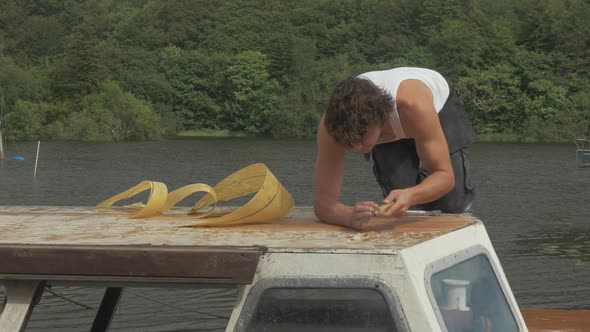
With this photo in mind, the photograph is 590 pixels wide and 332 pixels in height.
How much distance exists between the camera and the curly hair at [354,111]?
3.81m

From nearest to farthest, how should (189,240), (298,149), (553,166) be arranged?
1. (189,240)
2. (553,166)
3. (298,149)

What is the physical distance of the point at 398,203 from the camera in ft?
12.6

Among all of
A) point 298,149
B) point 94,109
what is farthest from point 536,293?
point 94,109

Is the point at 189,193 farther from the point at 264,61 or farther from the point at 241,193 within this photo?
the point at 264,61

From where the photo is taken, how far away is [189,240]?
3449 mm

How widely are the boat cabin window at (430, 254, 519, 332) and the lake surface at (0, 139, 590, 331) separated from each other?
2814 mm

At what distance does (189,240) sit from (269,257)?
1.28 feet

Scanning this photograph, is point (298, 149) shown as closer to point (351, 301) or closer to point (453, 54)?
point (453, 54)

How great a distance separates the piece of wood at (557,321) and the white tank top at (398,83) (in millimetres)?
1161

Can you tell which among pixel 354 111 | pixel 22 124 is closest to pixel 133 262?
pixel 354 111

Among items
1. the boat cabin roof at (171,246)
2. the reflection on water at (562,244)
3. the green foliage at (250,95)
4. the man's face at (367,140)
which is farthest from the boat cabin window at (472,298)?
the green foliage at (250,95)

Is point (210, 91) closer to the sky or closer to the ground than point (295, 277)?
closer to the ground

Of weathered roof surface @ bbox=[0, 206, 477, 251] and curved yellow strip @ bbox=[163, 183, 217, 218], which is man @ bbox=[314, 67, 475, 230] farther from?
curved yellow strip @ bbox=[163, 183, 217, 218]

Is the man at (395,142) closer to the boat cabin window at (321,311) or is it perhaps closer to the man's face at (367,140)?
the man's face at (367,140)
